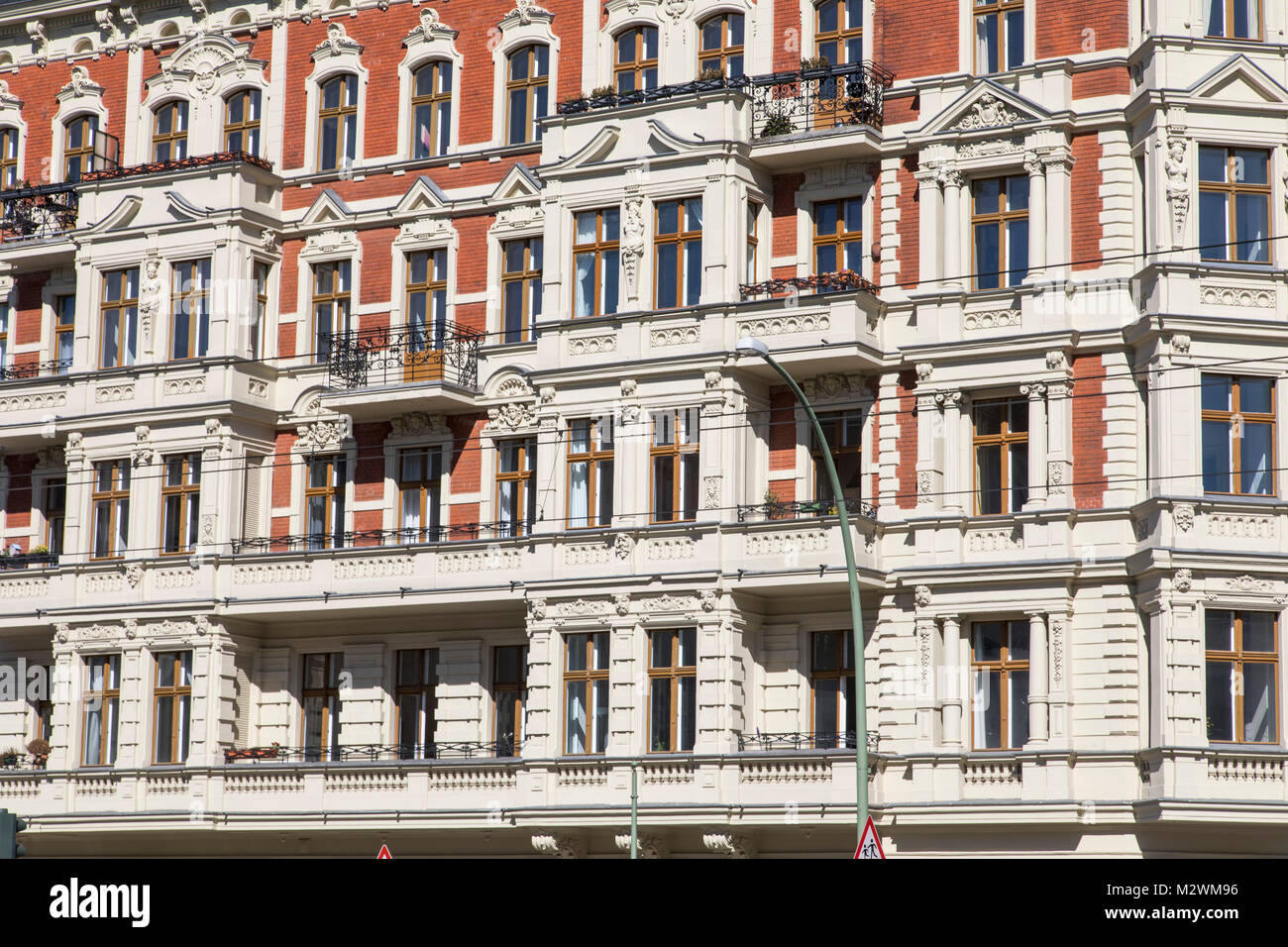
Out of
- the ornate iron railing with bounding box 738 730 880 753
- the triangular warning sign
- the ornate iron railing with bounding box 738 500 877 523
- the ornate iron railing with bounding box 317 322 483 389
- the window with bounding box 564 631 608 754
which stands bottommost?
the triangular warning sign

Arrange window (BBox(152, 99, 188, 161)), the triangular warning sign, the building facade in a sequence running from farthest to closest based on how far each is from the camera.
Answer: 1. window (BBox(152, 99, 188, 161))
2. the building facade
3. the triangular warning sign

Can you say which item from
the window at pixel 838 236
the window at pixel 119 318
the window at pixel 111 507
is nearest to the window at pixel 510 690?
the window at pixel 111 507

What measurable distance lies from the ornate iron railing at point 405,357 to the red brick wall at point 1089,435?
40.8ft

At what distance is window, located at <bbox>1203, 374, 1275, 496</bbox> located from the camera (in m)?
31.2

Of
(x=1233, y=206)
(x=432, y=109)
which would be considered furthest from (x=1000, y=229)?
(x=432, y=109)

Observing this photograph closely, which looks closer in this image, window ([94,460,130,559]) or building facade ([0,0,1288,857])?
building facade ([0,0,1288,857])

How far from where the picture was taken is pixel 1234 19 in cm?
3253

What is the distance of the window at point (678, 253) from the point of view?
117 ft

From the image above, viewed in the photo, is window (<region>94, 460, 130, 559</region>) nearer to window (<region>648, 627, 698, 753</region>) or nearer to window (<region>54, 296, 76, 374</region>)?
window (<region>54, 296, 76, 374</region>)

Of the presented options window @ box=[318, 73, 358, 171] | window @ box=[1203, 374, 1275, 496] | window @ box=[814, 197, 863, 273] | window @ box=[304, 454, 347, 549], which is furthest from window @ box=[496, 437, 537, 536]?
window @ box=[1203, 374, 1275, 496]

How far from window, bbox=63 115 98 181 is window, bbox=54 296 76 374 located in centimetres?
289

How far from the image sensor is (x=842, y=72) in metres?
34.8

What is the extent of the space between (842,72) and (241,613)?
16133 millimetres

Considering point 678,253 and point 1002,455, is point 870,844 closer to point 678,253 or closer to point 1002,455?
point 1002,455
